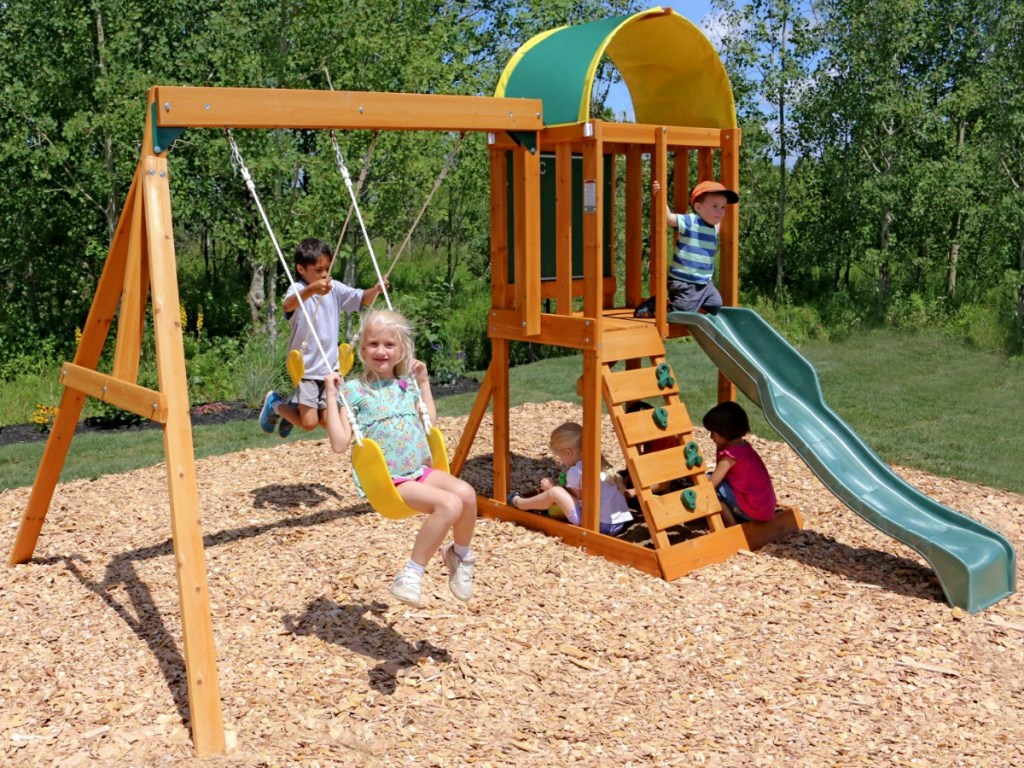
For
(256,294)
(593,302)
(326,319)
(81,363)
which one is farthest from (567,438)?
(256,294)

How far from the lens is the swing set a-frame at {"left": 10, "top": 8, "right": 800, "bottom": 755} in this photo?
427cm

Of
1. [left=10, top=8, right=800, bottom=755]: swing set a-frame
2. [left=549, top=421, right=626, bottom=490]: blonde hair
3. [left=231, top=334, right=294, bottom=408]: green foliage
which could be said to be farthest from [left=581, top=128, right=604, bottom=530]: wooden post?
[left=231, top=334, right=294, bottom=408]: green foliage

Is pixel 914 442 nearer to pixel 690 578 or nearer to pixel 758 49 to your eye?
pixel 690 578

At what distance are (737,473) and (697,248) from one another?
132cm

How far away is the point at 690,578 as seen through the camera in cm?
558

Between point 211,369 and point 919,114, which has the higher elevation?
point 919,114

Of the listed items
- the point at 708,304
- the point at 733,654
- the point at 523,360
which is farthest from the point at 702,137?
the point at 523,360

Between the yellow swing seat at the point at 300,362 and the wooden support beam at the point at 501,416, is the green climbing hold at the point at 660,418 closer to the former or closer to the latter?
the wooden support beam at the point at 501,416

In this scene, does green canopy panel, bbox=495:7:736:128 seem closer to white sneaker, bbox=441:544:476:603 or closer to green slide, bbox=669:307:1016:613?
green slide, bbox=669:307:1016:613

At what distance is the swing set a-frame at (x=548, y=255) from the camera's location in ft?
14.0

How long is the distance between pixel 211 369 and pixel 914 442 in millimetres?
7781

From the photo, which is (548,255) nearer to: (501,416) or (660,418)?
(501,416)

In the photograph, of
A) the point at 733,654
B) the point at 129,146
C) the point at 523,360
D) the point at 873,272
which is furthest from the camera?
the point at 873,272

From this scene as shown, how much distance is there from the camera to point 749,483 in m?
6.09
